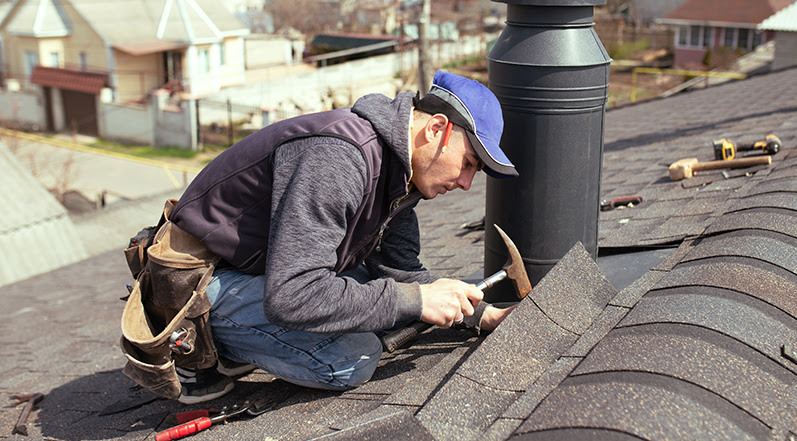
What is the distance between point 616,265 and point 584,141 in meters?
0.68

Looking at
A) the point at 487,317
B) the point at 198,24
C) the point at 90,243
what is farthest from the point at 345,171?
the point at 198,24

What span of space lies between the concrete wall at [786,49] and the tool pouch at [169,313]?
62.8 feet

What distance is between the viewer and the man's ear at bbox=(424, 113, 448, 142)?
2438 millimetres

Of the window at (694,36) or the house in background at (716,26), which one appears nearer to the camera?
the house in background at (716,26)

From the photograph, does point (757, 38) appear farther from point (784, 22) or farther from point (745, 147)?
point (745, 147)

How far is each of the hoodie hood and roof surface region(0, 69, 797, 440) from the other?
0.67 metres

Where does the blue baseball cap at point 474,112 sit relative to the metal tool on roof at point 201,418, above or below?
above

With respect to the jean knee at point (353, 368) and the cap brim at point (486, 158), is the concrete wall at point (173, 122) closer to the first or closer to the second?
the jean knee at point (353, 368)

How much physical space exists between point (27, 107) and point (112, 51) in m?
4.66

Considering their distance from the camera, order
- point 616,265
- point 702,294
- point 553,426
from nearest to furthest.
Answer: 1. point 553,426
2. point 702,294
3. point 616,265

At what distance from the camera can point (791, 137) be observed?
185 inches

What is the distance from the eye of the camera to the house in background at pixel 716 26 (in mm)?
32219

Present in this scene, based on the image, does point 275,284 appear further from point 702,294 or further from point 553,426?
point 702,294

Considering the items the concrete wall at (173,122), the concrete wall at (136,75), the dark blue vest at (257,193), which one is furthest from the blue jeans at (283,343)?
the concrete wall at (136,75)
